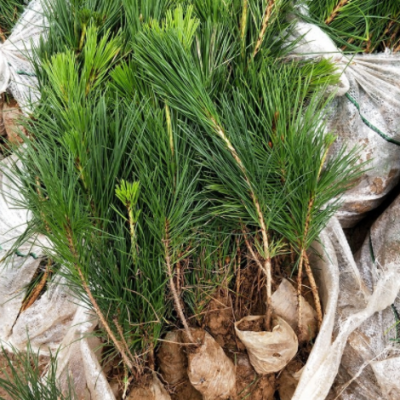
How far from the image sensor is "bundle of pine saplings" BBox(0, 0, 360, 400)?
0.58 meters

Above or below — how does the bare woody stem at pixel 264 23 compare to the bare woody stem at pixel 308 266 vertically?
above

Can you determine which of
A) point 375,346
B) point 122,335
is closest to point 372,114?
point 375,346

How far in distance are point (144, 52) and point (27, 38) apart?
332mm

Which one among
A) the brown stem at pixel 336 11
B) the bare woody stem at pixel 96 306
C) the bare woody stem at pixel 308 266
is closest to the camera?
the bare woody stem at pixel 96 306

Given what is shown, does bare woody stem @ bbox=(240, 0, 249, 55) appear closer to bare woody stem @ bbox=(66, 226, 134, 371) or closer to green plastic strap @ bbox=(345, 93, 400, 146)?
green plastic strap @ bbox=(345, 93, 400, 146)

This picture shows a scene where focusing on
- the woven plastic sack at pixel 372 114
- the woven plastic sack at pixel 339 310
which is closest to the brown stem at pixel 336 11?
the woven plastic sack at pixel 372 114

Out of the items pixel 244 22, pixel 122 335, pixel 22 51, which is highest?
pixel 244 22

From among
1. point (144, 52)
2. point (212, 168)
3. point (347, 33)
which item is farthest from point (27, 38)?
point (347, 33)

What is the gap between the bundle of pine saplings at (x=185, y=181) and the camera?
0.58 m

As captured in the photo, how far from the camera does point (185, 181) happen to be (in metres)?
0.61

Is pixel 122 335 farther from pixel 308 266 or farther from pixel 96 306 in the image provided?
pixel 308 266

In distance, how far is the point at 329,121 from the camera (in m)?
0.83

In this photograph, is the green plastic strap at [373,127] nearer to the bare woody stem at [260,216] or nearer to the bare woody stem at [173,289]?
the bare woody stem at [260,216]

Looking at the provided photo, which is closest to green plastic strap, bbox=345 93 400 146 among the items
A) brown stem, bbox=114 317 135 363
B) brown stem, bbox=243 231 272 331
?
brown stem, bbox=243 231 272 331
